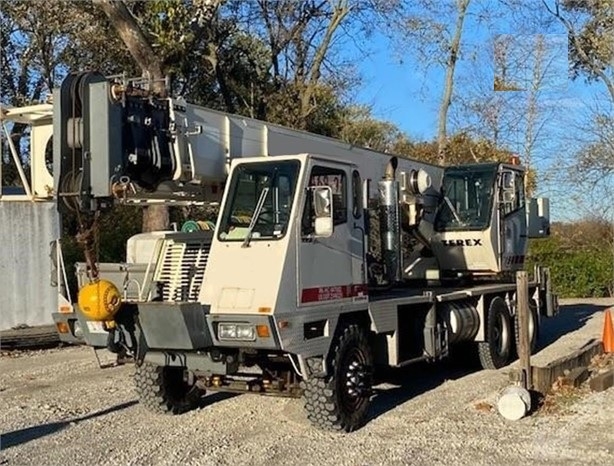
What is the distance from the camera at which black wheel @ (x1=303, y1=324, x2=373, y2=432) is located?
26.4 feet

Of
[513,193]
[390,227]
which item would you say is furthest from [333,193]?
[513,193]

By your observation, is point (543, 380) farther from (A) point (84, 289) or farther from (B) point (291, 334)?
(A) point (84, 289)

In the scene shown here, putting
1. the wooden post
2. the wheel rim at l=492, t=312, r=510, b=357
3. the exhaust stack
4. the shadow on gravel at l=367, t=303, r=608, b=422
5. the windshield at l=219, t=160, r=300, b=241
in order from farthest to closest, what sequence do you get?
the wheel rim at l=492, t=312, r=510, b=357
the exhaust stack
the shadow on gravel at l=367, t=303, r=608, b=422
the wooden post
the windshield at l=219, t=160, r=300, b=241

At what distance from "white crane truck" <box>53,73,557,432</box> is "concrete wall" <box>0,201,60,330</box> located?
24.8 feet

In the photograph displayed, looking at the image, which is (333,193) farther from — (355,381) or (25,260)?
(25,260)

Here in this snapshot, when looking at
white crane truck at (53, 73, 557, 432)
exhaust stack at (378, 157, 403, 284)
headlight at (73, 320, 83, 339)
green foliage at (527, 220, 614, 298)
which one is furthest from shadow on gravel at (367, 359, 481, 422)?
green foliage at (527, 220, 614, 298)

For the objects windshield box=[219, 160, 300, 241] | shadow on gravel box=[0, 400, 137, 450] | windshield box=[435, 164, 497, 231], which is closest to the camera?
windshield box=[219, 160, 300, 241]

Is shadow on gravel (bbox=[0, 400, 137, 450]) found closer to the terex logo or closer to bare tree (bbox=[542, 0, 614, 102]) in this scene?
the terex logo

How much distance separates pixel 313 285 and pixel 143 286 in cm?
178

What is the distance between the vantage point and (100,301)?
25.1ft

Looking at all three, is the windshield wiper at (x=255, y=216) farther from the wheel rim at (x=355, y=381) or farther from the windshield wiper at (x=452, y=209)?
the windshield wiper at (x=452, y=209)

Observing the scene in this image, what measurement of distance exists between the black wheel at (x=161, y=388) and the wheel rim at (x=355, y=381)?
1891mm

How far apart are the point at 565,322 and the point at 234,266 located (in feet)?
44.6

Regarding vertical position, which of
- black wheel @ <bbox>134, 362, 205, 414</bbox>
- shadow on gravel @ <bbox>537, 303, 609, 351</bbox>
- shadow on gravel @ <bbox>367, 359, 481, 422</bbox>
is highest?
black wheel @ <bbox>134, 362, 205, 414</bbox>
